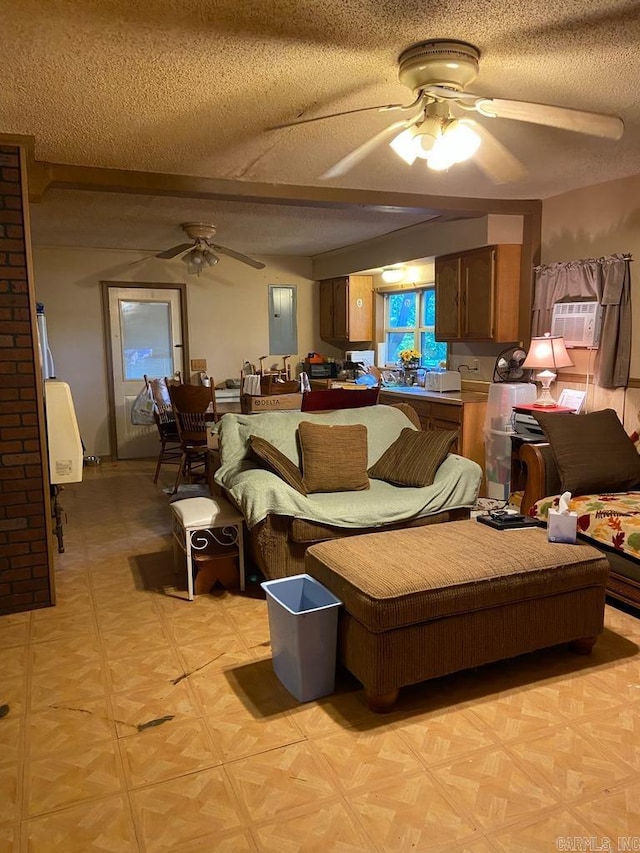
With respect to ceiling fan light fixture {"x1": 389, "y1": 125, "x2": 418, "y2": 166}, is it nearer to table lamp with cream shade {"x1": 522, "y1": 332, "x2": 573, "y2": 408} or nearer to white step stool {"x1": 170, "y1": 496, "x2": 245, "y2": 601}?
white step stool {"x1": 170, "y1": 496, "x2": 245, "y2": 601}

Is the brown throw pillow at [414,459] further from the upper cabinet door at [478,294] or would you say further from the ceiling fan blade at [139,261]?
the ceiling fan blade at [139,261]

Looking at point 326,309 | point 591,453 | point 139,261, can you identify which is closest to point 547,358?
point 591,453

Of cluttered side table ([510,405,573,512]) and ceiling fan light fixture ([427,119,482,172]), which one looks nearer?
ceiling fan light fixture ([427,119,482,172])

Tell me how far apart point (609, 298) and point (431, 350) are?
2.52m

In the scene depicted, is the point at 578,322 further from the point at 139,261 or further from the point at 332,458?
the point at 139,261

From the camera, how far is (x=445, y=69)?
7.54 feet

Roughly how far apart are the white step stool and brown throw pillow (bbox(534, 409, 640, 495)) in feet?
6.18

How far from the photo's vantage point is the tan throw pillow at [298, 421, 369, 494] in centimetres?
358

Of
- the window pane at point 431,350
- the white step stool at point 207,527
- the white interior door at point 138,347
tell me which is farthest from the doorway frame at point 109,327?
the white step stool at point 207,527

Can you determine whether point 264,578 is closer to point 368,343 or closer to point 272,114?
point 272,114

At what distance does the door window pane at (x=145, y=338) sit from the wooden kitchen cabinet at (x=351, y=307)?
1.95 m

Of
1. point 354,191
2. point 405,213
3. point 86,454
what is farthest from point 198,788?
point 86,454

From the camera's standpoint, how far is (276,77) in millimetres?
2439

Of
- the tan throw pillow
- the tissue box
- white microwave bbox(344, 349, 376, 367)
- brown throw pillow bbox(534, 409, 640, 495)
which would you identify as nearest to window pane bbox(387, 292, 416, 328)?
white microwave bbox(344, 349, 376, 367)
